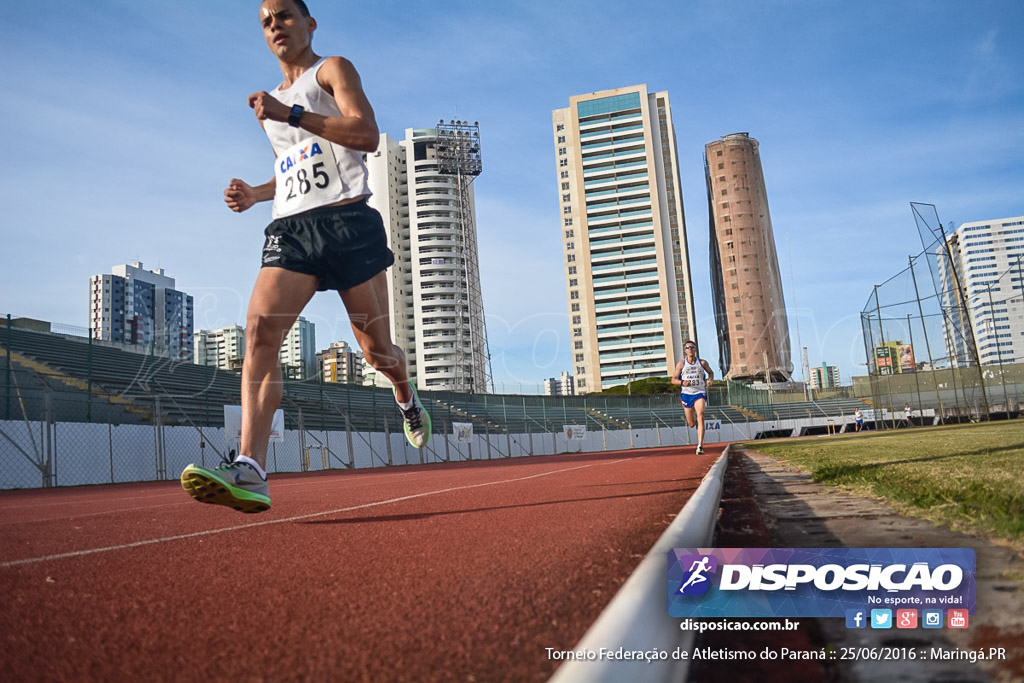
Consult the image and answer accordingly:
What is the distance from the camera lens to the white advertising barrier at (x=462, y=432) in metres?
26.8

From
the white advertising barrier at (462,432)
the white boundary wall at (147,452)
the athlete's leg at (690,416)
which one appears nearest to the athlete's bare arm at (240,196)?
the athlete's leg at (690,416)

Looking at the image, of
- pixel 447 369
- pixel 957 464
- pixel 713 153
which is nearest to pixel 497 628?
pixel 957 464

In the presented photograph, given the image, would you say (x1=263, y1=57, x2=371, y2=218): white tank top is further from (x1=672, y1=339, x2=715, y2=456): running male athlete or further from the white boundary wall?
the white boundary wall

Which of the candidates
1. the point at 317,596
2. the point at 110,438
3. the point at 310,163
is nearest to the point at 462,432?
the point at 110,438

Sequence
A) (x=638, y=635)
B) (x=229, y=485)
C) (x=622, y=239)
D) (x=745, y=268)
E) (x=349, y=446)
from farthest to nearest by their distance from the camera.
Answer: (x=745, y=268)
(x=622, y=239)
(x=349, y=446)
(x=229, y=485)
(x=638, y=635)

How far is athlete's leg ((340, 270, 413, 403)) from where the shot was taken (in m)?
3.21

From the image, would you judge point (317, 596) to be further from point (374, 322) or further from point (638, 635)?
point (374, 322)

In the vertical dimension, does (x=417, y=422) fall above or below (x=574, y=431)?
above

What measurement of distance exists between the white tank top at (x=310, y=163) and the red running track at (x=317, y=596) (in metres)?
1.38

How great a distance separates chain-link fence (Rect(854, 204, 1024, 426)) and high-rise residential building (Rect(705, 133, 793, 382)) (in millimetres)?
88528

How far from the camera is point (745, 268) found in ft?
360

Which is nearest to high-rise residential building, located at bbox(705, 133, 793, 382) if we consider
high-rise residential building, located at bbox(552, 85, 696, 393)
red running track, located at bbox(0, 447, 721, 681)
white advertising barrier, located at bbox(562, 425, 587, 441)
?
high-rise residential building, located at bbox(552, 85, 696, 393)

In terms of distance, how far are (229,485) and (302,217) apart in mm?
1150

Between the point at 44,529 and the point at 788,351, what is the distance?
121m
